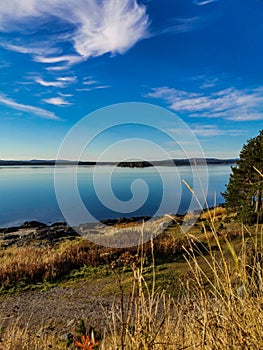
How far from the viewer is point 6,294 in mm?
8578

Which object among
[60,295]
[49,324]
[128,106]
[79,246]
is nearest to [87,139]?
[128,106]

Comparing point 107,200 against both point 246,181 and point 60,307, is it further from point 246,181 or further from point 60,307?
point 60,307

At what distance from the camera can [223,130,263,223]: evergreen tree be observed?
1709 centimetres

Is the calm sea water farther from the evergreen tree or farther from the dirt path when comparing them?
the dirt path

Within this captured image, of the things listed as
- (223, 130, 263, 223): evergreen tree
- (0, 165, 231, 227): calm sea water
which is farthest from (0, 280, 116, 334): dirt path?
(0, 165, 231, 227): calm sea water

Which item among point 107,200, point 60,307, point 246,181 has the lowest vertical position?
point 60,307

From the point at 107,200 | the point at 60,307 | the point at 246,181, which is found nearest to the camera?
the point at 60,307

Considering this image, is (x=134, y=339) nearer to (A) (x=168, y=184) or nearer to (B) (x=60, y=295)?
(B) (x=60, y=295)

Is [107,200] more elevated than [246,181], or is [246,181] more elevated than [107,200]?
[246,181]

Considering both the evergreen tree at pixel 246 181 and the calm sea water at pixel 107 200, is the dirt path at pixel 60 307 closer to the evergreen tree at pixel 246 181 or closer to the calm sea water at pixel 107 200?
the evergreen tree at pixel 246 181

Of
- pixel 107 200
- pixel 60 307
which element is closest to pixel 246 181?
pixel 60 307

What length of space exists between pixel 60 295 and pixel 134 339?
7.65 metres

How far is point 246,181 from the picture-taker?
18469 mm

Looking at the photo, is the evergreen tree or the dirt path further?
the evergreen tree
